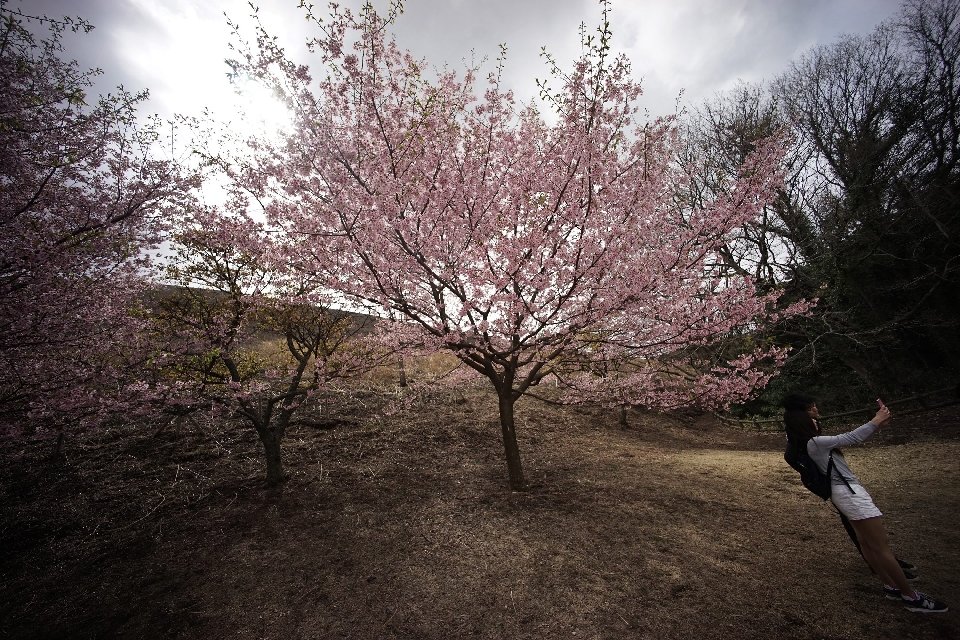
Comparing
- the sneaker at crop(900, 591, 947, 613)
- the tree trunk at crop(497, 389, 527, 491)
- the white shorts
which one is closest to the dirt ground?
the sneaker at crop(900, 591, 947, 613)

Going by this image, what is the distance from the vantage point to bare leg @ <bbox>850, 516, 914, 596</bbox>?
3154 millimetres

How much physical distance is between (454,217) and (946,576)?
653 centimetres

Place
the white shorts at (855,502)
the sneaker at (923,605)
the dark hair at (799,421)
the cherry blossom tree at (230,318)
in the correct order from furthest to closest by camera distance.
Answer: the cherry blossom tree at (230,318) < the dark hair at (799,421) < the white shorts at (855,502) < the sneaker at (923,605)

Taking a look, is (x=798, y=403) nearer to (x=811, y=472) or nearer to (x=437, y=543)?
(x=811, y=472)

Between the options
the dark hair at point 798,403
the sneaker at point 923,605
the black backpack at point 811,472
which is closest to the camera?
the sneaker at point 923,605

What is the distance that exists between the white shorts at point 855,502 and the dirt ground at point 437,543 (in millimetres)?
786

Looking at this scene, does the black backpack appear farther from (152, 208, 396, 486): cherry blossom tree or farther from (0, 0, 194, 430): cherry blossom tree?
(0, 0, 194, 430): cherry blossom tree

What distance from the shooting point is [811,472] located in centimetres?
349

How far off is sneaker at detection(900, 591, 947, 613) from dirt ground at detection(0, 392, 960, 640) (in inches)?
3.1

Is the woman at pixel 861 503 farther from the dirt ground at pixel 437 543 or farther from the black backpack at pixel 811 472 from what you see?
the dirt ground at pixel 437 543

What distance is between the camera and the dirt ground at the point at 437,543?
3475 millimetres

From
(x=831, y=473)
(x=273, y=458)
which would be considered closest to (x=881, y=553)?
(x=831, y=473)

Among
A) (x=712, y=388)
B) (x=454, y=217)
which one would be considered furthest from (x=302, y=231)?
(x=712, y=388)

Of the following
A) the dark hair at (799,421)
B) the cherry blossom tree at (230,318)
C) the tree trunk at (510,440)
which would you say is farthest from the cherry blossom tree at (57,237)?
the dark hair at (799,421)
